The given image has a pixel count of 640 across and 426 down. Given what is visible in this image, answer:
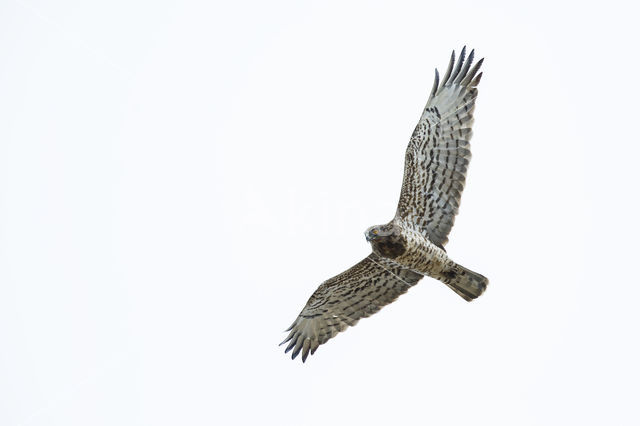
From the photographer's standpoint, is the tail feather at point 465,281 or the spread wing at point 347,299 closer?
the tail feather at point 465,281

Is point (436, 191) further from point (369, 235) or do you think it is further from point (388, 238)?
point (369, 235)

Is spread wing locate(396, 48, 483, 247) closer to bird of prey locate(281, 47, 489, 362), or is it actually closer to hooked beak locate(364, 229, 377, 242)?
bird of prey locate(281, 47, 489, 362)

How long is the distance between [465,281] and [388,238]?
1321 millimetres

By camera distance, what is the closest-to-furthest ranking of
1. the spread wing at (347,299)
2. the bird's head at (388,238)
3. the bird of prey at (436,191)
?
the bird's head at (388,238)
the bird of prey at (436,191)
the spread wing at (347,299)

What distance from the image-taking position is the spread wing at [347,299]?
44.3 feet

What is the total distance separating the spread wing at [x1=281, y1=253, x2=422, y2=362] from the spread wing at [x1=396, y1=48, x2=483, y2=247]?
2.81 feet

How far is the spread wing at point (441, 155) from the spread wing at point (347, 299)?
0.86 metres

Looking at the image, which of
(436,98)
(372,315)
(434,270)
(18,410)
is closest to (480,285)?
(434,270)

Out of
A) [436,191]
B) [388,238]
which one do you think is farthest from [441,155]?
[388,238]

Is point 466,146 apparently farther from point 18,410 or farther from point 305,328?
point 18,410

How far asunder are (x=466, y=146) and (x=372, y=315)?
9.30 ft

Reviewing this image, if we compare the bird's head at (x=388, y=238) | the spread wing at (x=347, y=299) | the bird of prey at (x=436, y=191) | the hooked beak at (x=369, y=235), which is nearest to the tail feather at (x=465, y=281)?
the bird of prey at (x=436, y=191)

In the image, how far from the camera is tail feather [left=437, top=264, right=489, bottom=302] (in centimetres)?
1298

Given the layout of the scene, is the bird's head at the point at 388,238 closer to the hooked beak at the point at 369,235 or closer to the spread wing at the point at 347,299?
the hooked beak at the point at 369,235
